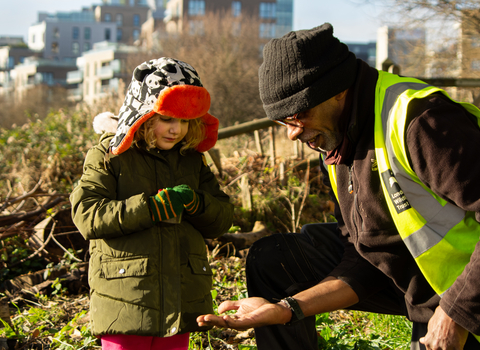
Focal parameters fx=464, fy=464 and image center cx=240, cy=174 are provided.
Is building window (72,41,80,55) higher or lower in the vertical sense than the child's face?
higher

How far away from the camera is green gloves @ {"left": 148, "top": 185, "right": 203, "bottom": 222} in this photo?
214 cm

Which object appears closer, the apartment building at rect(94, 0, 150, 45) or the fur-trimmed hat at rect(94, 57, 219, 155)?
the fur-trimmed hat at rect(94, 57, 219, 155)

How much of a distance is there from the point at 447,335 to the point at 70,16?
110877 mm

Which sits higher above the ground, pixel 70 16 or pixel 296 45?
pixel 70 16

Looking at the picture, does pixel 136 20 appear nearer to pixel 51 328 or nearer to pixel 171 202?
pixel 51 328

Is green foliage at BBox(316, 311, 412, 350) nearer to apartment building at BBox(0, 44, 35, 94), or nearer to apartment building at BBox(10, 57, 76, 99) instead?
apartment building at BBox(10, 57, 76, 99)

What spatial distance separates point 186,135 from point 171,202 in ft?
1.56

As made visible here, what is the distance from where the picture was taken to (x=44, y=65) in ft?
250

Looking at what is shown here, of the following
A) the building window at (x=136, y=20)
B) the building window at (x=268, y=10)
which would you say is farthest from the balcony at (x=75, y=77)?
the building window at (x=268, y=10)

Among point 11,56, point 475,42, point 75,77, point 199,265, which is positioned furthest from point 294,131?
point 11,56

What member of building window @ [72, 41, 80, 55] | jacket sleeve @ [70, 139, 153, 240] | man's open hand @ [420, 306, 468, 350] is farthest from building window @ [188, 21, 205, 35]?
building window @ [72, 41, 80, 55]

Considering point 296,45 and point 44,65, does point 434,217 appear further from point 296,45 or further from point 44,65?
point 44,65

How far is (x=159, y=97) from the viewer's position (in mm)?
2232

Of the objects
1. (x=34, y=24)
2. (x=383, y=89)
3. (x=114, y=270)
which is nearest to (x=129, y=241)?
(x=114, y=270)
